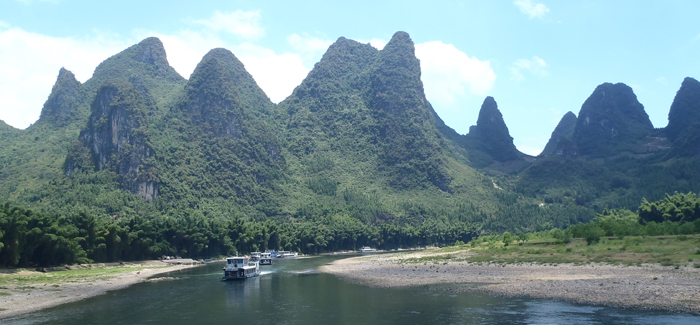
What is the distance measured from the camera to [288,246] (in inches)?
5571

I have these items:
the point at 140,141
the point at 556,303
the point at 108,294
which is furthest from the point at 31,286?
the point at 140,141

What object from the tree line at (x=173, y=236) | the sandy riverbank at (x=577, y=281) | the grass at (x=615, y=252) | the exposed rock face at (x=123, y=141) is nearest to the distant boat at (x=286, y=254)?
the tree line at (x=173, y=236)

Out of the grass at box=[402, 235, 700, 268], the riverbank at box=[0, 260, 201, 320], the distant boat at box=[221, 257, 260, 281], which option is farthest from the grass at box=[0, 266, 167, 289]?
the grass at box=[402, 235, 700, 268]

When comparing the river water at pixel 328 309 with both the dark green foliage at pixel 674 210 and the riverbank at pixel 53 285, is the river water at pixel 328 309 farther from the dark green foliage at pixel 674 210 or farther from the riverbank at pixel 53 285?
the dark green foliage at pixel 674 210

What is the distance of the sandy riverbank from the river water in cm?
238

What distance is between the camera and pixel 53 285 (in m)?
54.6

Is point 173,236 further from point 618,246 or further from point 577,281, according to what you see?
point 577,281

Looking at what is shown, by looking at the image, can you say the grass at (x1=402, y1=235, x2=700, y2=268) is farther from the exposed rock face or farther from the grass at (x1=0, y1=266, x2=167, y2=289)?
the exposed rock face

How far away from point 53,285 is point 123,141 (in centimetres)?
14203

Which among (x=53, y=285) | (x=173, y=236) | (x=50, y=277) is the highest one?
(x=173, y=236)

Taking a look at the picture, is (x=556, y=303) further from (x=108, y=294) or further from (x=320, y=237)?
(x=320, y=237)

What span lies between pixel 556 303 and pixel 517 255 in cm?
3873

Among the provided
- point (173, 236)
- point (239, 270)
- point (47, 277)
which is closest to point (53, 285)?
point (47, 277)

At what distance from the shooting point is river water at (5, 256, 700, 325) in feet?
107
